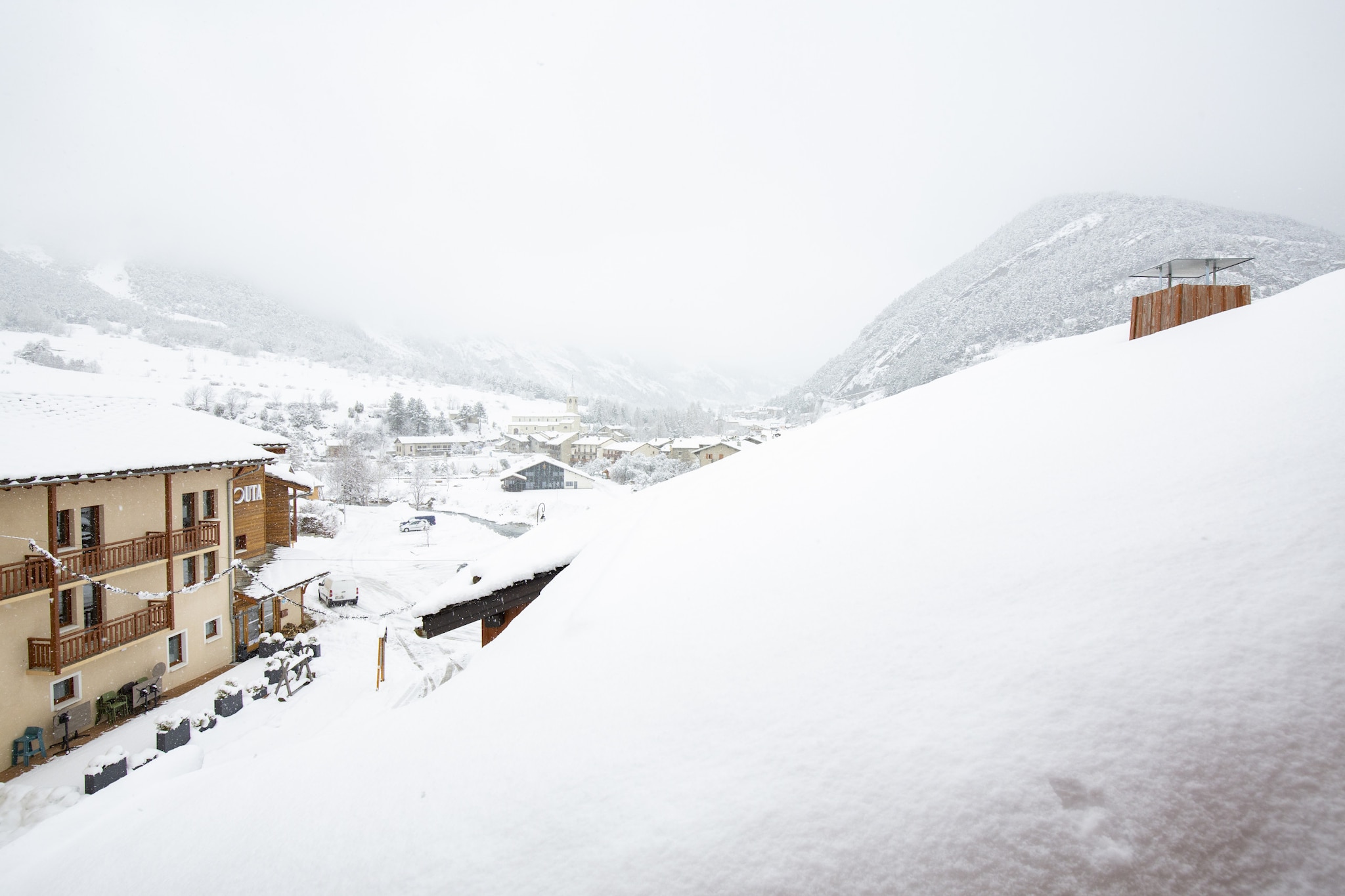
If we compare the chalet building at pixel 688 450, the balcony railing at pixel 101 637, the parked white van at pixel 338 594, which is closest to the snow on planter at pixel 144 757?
the balcony railing at pixel 101 637

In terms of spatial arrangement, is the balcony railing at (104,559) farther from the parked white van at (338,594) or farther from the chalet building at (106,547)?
the parked white van at (338,594)

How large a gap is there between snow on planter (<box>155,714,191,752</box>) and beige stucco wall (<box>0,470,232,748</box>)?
78.7 inches

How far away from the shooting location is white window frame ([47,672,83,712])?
Answer: 1109 cm

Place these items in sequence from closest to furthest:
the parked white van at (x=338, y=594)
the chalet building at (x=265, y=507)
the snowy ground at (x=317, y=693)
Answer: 1. the snowy ground at (x=317, y=693)
2. the chalet building at (x=265, y=507)
3. the parked white van at (x=338, y=594)

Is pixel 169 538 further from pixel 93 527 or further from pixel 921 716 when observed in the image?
pixel 921 716

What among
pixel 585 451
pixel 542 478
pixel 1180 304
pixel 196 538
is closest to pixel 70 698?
pixel 196 538

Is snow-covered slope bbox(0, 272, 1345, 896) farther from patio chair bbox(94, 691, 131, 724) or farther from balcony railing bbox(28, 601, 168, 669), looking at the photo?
patio chair bbox(94, 691, 131, 724)

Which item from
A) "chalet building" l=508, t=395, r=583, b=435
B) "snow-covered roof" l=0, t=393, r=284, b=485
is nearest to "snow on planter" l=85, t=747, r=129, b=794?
"snow-covered roof" l=0, t=393, r=284, b=485

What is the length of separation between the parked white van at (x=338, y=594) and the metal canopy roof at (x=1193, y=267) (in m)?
24.2

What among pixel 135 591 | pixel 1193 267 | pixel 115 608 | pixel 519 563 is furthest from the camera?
pixel 135 591

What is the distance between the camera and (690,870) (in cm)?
150

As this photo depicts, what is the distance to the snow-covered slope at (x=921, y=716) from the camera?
53.9 inches

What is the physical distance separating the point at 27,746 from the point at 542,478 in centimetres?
4082

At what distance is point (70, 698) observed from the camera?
37.9 feet
